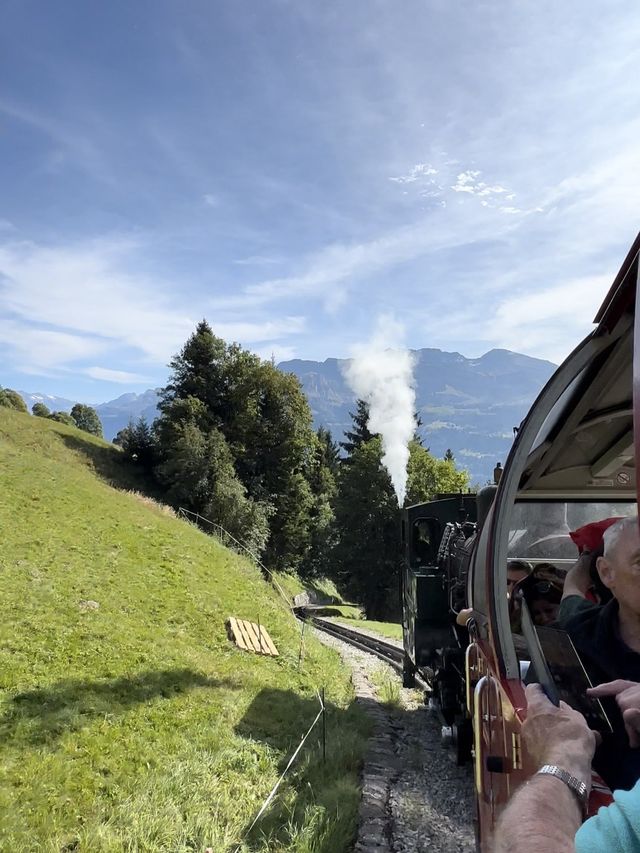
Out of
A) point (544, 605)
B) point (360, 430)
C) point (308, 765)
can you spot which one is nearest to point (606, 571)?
point (544, 605)

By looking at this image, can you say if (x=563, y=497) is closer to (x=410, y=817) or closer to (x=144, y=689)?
(x=410, y=817)

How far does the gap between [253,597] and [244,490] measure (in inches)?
560

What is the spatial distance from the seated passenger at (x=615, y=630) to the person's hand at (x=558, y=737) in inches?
7.7

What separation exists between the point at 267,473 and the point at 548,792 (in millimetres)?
31832

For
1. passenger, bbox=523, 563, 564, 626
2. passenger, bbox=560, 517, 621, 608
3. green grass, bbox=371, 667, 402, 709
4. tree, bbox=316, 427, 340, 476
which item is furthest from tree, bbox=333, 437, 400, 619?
passenger, bbox=560, 517, 621, 608

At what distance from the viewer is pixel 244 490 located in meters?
28.3

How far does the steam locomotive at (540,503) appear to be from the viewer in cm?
188

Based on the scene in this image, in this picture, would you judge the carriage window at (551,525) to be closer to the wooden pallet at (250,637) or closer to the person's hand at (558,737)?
the person's hand at (558,737)

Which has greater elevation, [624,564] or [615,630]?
[624,564]

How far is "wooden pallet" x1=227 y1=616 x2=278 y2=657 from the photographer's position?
35.6 ft

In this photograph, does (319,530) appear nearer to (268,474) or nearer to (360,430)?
(268,474)

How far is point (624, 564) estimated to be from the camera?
2.01m

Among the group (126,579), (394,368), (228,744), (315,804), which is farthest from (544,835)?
(394,368)

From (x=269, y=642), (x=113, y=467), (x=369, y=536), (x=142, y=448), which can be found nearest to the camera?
(x=269, y=642)
